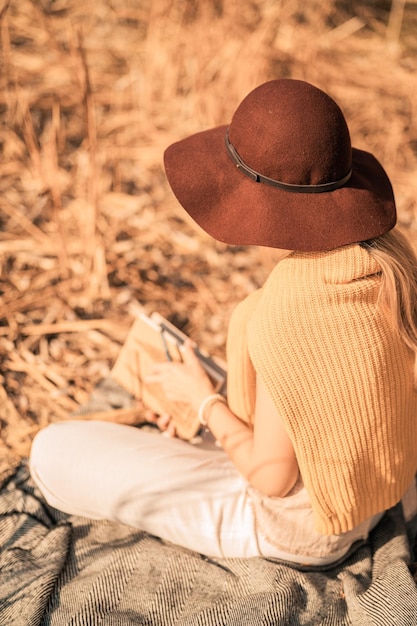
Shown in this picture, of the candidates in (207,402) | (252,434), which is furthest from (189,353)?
(252,434)

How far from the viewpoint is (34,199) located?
2.79 meters

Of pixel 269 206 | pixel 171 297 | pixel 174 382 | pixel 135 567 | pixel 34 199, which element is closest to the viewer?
pixel 269 206

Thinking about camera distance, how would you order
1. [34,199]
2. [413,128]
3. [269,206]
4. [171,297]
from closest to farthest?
[269,206], [171,297], [34,199], [413,128]

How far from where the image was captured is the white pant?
1.34 m

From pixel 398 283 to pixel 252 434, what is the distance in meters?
0.47

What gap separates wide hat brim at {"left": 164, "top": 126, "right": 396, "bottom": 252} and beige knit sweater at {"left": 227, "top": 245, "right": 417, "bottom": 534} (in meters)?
0.05

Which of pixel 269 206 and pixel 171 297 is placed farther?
pixel 171 297

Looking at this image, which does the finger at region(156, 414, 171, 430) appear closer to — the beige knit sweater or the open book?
the open book

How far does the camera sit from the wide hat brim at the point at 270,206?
1022 mm

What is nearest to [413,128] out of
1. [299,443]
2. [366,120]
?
A: [366,120]

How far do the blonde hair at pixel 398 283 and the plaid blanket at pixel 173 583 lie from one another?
540 millimetres

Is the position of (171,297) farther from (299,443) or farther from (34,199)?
(299,443)

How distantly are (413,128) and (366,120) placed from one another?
0.27 metres

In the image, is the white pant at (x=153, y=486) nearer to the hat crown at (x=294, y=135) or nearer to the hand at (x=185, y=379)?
the hand at (x=185, y=379)
